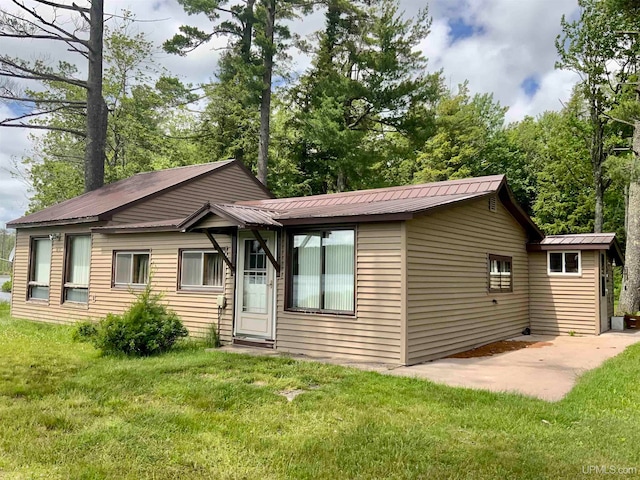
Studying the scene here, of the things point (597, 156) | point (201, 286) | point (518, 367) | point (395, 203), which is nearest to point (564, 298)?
point (518, 367)

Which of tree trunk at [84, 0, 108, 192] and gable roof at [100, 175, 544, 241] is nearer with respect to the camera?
gable roof at [100, 175, 544, 241]

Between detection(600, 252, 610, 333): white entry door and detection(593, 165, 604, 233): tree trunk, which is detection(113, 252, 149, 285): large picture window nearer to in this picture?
detection(600, 252, 610, 333): white entry door

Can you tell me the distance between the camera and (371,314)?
760 centimetres

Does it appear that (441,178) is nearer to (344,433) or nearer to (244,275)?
(244,275)

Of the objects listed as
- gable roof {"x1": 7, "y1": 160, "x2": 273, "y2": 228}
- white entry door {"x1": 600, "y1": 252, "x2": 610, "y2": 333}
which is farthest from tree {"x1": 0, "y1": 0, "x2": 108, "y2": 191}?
white entry door {"x1": 600, "y1": 252, "x2": 610, "y2": 333}

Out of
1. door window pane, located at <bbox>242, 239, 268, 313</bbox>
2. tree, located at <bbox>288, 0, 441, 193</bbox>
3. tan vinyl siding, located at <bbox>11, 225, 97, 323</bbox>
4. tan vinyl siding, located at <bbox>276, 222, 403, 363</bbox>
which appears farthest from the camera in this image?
tree, located at <bbox>288, 0, 441, 193</bbox>

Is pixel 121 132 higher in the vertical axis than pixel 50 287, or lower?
higher

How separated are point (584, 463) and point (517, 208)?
8.38 meters

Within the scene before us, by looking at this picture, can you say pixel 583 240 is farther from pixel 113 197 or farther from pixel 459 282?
pixel 113 197

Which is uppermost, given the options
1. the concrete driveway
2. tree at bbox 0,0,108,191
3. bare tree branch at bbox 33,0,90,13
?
bare tree branch at bbox 33,0,90,13

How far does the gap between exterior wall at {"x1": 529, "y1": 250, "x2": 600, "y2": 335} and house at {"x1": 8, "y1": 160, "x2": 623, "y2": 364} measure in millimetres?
25

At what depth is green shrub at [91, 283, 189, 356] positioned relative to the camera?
7.72 m

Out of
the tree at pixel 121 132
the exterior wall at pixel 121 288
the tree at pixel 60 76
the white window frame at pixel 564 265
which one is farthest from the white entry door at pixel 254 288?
the tree at pixel 121 132

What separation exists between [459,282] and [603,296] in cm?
574
